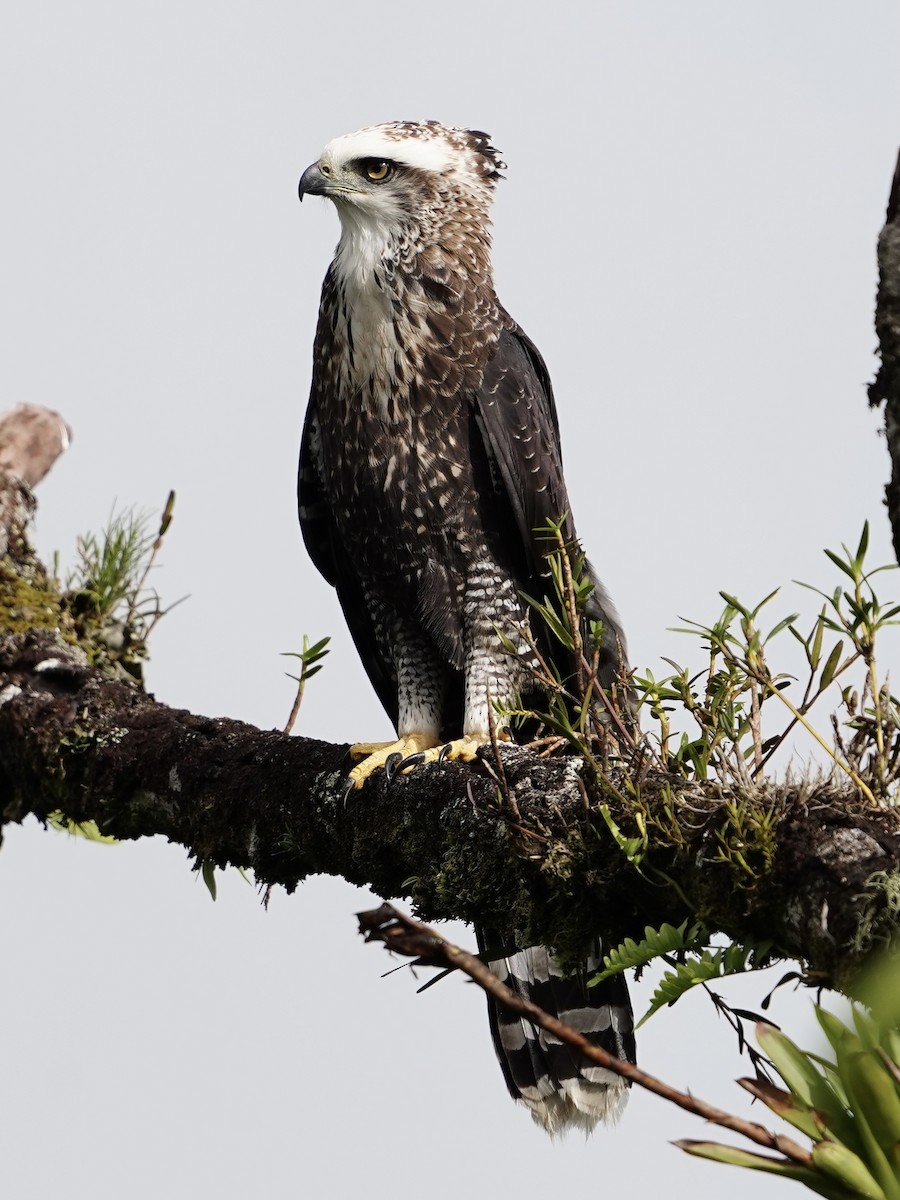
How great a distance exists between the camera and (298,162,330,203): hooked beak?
15.7 feet

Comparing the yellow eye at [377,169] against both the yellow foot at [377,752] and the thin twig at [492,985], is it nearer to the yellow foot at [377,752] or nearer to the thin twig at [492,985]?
the yellow foot at [377,752]

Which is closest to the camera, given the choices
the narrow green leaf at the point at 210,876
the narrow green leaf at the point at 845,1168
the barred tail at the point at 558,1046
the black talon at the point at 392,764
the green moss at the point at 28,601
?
the narrow green leaf at the point at 845,1168

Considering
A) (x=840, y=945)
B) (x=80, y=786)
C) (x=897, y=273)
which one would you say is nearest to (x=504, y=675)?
(x=80, y=786)

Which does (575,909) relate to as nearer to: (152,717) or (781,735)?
(781,735)

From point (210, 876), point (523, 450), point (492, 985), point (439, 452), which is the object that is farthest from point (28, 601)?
point (492, 985)

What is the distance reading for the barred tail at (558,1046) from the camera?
13.2 ft

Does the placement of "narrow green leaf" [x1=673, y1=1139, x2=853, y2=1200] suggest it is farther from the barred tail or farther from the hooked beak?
the hooked beak

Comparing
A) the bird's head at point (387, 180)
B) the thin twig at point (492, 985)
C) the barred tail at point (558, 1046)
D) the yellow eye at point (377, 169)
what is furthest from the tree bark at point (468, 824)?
the yellow eye at point (377, 169)

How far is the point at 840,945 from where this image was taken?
7.15 feet

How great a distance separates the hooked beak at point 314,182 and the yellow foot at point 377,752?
6.47 feet

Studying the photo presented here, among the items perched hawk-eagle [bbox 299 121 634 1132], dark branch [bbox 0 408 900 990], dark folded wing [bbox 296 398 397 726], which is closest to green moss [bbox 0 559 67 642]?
dark branch [bbox 0 408 900 990]

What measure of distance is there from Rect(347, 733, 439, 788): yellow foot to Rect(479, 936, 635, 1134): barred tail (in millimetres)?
742

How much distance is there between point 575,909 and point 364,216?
2.87m

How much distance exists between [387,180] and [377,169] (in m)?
0.05
